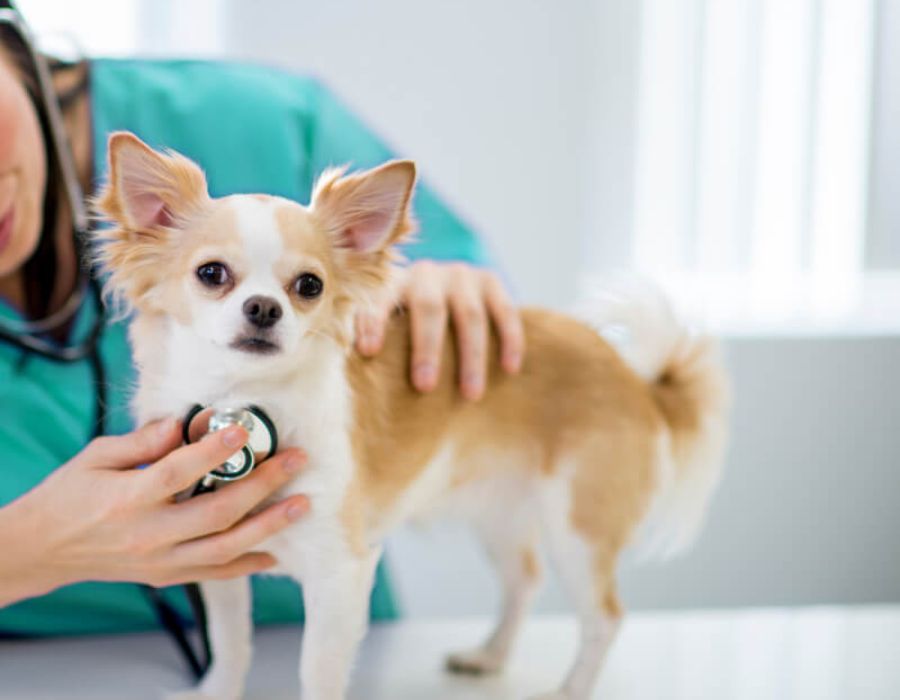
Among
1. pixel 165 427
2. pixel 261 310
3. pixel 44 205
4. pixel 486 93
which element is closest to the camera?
pixel 261 310

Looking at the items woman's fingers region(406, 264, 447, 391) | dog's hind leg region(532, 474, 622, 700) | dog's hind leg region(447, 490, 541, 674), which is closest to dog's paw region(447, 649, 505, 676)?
dog's hind leg region(447, 490, 541, 674)

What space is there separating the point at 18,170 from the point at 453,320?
449 millimetres

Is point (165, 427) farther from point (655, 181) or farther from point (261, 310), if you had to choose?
point (655, 181)

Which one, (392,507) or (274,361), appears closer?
(274,361)

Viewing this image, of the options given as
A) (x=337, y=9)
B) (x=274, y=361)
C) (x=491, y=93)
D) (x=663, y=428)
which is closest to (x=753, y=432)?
(x=491, y=93)

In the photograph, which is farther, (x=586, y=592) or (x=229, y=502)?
(x=586, y=592)

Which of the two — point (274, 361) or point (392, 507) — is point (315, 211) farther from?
point (392, 507)

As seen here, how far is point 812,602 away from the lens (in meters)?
2.00

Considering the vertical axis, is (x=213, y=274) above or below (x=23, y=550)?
above

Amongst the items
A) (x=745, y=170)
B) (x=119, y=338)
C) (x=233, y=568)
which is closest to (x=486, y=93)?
(x=745, y=170)

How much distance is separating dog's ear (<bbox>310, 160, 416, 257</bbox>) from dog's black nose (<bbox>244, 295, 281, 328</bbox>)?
80 millimetres

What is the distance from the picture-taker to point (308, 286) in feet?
2.06

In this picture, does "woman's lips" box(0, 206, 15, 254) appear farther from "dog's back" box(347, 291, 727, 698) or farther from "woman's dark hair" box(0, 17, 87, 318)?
"dog's back" box(347, 291, 727, 698)

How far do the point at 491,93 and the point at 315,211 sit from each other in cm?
154
